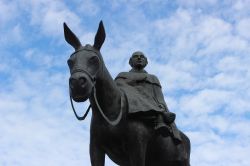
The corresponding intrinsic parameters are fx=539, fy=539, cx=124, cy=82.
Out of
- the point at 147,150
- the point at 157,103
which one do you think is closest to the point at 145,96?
the point at 157,103

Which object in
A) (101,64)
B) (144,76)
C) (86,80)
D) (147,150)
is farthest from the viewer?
(144,76)

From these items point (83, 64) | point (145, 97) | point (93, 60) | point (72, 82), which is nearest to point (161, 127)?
point (145, 97)

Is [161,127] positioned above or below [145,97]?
below

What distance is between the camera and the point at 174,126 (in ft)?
24.7

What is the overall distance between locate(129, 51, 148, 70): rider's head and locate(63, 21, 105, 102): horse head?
1.23m

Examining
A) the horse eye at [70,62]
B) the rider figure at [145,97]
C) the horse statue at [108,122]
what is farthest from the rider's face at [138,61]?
the horse eye at [70,62]

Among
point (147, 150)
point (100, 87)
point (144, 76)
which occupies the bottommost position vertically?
point (147, 150)

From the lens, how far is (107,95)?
698cm

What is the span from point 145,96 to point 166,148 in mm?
790

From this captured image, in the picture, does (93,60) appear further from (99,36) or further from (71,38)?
(71,38)

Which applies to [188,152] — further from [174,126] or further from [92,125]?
[92,125]

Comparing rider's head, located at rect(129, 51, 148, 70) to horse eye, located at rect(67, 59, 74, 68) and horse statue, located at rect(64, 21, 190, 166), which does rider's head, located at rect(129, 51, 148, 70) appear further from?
horse eye, located at rect(67, 59, 74, 68)

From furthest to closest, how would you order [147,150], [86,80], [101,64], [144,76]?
[144,76], [147,150], [101,64], [86,80]

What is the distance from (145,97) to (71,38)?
4.52 ft
